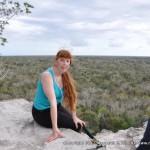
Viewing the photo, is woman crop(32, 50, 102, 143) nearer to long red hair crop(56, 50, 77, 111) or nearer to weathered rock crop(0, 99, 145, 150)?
long red hair crop(56, 50, 77, 111)

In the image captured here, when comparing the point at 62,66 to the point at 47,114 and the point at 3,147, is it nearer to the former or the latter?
the point at 47,114

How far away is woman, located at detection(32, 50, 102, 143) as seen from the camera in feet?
15.2

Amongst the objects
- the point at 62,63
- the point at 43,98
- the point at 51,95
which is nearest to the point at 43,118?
the point at 43,98

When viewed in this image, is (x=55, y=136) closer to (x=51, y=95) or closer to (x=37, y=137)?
(x=37, y=137)

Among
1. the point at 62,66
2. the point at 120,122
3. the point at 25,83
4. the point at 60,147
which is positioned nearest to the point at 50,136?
the point at 60,147

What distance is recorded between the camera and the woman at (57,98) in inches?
183

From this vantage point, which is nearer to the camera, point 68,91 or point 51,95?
point 51,95

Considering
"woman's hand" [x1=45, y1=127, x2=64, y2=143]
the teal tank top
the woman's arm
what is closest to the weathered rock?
"woman's hand" [x1=45, y1=127, x2=64, y2=143]

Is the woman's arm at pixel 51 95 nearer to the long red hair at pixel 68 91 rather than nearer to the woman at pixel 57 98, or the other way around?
the woman at pixel 57 98

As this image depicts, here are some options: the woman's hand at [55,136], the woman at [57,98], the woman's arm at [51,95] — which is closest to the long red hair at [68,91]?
the woman at [57,98]

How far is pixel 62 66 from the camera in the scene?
4.78 meters

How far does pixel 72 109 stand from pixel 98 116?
324cm

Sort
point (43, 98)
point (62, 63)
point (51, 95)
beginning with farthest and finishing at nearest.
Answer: point (43, 98)
point (62, 63)
point (51, 95)

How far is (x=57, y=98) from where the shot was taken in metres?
4.97
